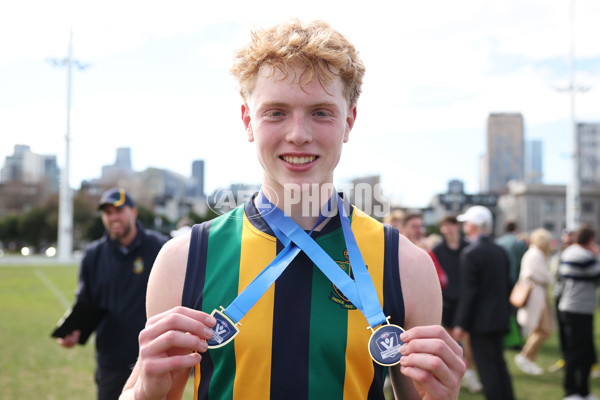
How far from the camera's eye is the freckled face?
149cm

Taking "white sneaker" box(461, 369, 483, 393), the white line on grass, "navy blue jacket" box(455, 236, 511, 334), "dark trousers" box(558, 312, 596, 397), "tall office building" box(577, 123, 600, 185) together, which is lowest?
the white line on grass

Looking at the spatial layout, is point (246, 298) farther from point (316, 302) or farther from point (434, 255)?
point (434, 255)

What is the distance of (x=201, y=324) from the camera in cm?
132

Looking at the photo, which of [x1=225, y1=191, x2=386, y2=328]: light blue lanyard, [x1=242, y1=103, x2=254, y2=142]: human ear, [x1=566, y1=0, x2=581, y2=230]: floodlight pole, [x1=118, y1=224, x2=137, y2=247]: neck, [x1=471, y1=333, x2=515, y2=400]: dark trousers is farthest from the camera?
[x1=566, y1=0, x2=581, y2=230]: floodlight pole

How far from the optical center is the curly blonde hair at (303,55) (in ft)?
4.91

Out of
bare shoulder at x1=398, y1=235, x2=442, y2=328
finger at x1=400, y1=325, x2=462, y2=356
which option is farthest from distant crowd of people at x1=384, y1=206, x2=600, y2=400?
finger at x1=400, y1=325, x2=462, y2=356

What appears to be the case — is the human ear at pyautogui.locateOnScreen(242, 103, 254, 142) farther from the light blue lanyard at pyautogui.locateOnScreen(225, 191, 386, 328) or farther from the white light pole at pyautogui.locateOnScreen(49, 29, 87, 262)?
the white light pole at pyautogui.locateOnScreen(49, 29, 87, 262)

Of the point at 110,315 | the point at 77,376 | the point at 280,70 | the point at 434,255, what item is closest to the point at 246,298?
the point at 280,70

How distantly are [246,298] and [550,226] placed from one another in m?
90.0

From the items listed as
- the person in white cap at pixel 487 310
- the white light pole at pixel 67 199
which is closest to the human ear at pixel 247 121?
the person in white cap at pixel 487 310

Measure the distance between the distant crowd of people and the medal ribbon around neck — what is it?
436 centimetres

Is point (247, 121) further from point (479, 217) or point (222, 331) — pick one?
point (479, 217)

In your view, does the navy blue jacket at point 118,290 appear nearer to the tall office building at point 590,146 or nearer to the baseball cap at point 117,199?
the baseball cap at point 117,199

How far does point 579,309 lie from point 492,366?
219 centimetres
